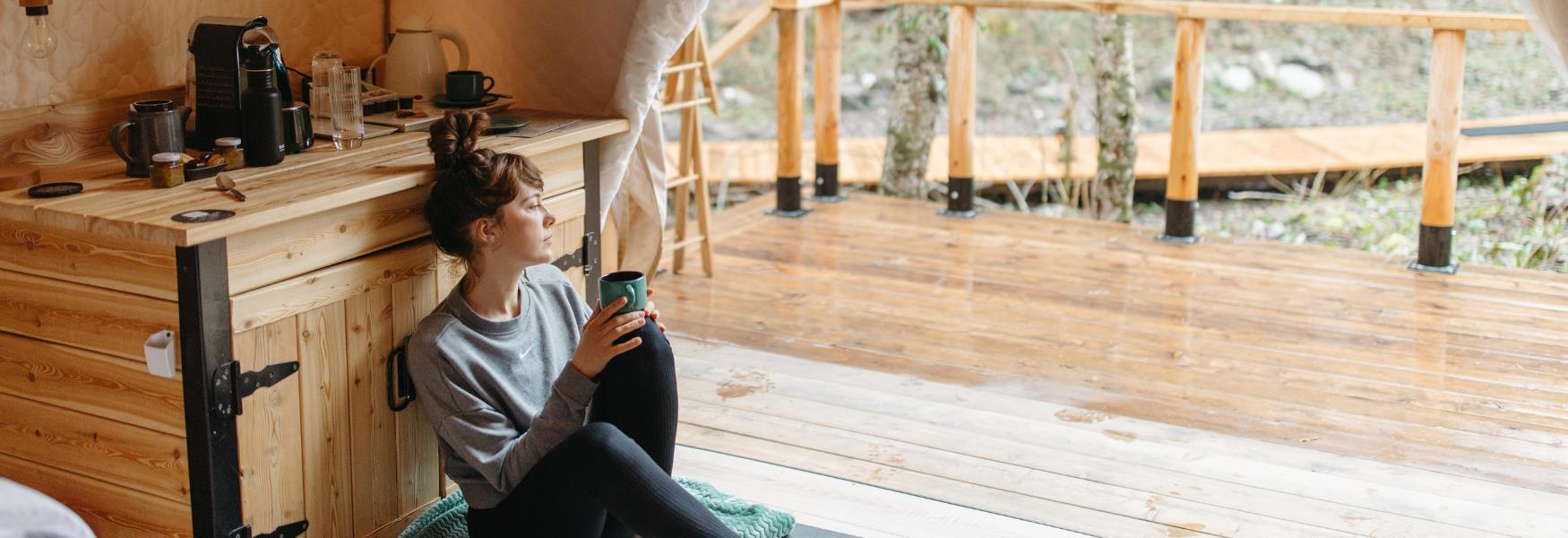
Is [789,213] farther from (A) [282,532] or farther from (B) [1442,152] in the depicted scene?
(A) [282,532]

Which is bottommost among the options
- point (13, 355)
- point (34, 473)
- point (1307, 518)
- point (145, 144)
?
point (1307, 518)

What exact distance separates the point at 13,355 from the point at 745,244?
2944 millimetres

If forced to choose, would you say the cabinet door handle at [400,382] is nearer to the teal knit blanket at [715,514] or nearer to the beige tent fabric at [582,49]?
the teal knit blanket at [715,514]

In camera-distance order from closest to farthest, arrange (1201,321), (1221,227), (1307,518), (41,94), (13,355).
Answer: (13,355), (41,94), (1307,518), (1201,321), (1221,227)

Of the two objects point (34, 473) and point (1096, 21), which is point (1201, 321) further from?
point (34, 473)

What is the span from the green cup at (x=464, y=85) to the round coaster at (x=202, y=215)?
0.93 m

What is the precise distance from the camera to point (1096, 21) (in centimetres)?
584

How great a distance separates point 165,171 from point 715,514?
107cm

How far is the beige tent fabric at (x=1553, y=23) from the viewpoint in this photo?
249cm

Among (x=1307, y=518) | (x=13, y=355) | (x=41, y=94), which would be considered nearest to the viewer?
(x=13, y=355)

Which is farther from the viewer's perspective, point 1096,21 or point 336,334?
point 1096,21

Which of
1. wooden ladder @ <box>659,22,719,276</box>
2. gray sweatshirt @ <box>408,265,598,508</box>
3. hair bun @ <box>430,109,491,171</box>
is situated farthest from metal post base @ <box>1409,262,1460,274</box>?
hair bun @ <box>430,109,491,171</box>

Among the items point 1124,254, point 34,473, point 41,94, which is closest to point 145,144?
point 41,94

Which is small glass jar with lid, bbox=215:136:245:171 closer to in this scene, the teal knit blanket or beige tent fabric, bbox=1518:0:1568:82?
the teal knit blanket
